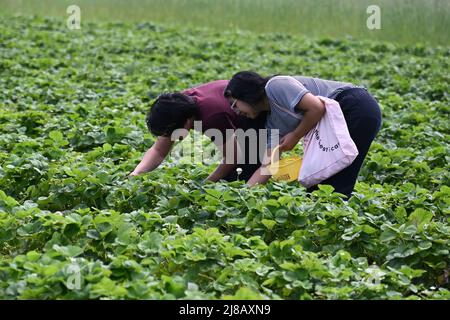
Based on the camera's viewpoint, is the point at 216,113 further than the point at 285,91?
Yes

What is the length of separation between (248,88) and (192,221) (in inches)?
33.3

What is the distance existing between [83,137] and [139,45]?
7.00 m

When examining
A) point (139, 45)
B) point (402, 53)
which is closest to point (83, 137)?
point (139, 45)

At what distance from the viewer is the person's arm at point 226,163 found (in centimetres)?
538

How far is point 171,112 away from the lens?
519cm

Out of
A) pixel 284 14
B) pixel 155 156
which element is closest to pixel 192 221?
pixel 155 156

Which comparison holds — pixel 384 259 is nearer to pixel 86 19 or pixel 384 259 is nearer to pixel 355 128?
pixel 355 128

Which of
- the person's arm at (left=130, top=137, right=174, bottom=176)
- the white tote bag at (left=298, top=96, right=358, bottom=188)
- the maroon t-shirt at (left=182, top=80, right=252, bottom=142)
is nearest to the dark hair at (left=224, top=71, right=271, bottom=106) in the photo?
the maroon t-shirt at (left=182, top=80, right=252, bottom=142)

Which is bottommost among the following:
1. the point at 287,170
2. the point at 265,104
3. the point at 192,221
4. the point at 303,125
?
the point at 192,221

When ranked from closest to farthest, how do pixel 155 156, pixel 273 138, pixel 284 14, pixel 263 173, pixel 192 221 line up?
pixel 192 221 → pixel 273 138 → pixel 263 173 → pixel 155 156 → pixel 284 14

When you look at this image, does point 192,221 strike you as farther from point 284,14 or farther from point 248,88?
point 284,14

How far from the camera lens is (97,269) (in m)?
3.76

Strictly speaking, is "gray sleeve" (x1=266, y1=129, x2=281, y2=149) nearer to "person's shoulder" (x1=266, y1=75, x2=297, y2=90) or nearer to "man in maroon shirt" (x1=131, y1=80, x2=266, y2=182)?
"man in maroon shirt" (x1=131, y1=80, x2=266, y2=182)

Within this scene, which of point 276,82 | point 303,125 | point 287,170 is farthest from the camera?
point 287,170
